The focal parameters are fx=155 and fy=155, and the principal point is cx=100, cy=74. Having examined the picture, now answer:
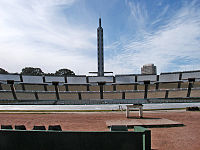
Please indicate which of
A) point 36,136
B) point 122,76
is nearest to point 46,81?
point 122,76

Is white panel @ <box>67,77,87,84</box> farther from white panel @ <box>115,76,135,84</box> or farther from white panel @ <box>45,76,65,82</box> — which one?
white panel @ <box>115,76,135,84</box>

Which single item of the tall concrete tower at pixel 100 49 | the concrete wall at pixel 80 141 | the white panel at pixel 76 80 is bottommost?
the white panel at pixel 76 80

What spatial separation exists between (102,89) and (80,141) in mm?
43159

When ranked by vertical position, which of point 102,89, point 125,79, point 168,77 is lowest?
point 102,89

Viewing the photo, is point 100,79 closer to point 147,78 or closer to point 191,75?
point 147,78

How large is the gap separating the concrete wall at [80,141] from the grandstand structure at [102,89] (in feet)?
111

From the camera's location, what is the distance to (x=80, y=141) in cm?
582

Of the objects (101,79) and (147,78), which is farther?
(101,79)

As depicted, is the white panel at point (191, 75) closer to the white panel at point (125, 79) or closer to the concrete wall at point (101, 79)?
the white panel at point (125, 79)

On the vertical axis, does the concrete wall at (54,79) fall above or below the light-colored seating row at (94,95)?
above

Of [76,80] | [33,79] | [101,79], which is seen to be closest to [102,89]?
[101,79]

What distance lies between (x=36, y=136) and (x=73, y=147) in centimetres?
149

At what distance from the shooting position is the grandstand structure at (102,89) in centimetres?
4169

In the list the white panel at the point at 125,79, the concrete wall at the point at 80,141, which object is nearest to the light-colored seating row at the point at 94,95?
the white panel at the point at 125,79
